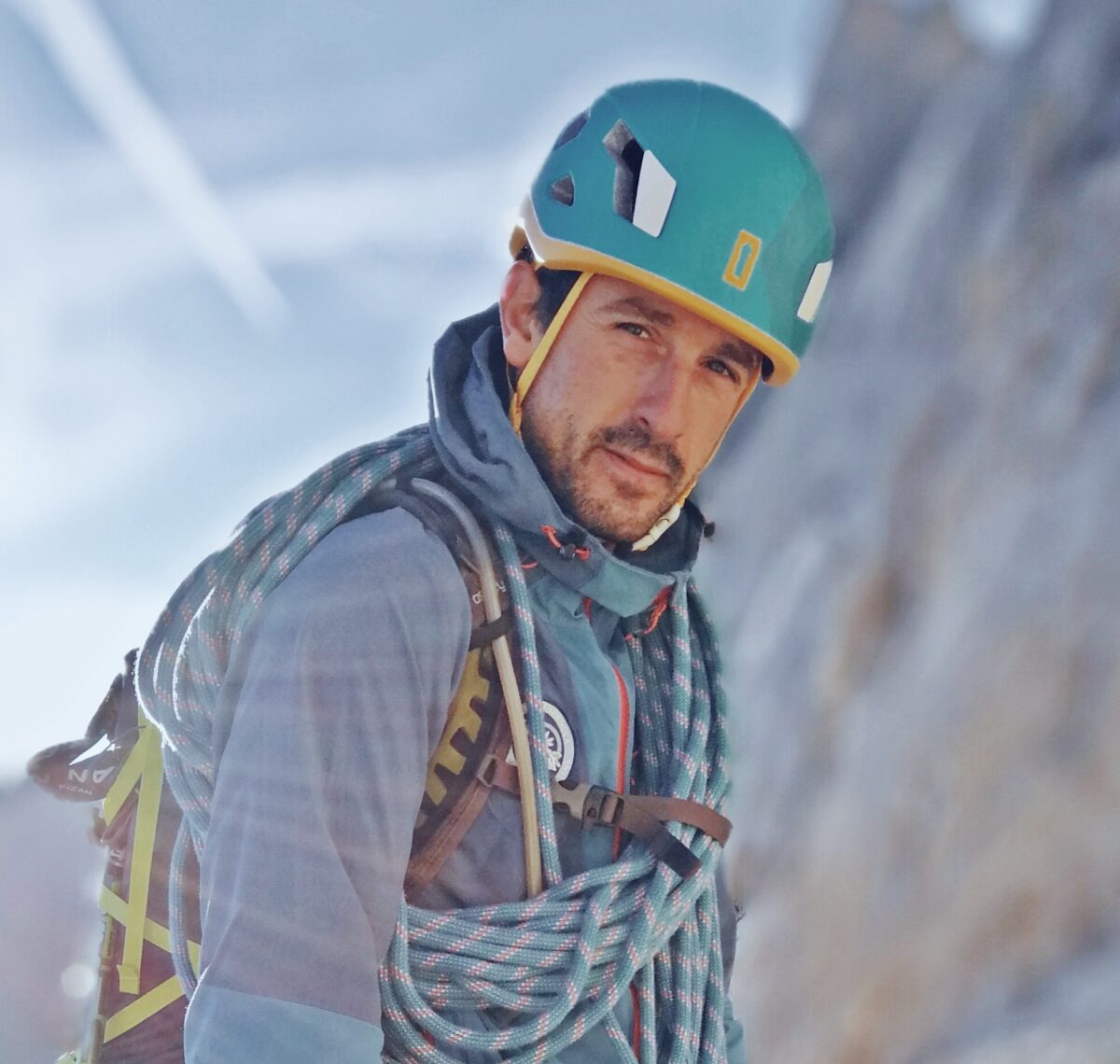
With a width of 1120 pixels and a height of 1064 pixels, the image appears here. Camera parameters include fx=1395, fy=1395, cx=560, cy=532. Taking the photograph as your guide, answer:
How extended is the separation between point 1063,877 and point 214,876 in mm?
15714

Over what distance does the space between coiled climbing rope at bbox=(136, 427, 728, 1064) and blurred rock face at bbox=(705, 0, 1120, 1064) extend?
35.9 ft

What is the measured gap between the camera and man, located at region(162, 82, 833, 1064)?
231 centimetres

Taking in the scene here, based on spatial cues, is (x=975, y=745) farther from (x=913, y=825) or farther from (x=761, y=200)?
(x=761, y=200)

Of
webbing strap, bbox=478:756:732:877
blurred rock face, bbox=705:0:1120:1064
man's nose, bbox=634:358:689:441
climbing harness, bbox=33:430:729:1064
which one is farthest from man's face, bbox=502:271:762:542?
blurred rock face, bbox=705:0:1120:1064

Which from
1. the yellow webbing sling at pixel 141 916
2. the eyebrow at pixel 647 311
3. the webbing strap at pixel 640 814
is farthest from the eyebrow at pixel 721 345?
the yellow webbing sling at pixel 141 916

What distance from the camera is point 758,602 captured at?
21.6 metres

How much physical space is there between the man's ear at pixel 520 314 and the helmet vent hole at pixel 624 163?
0.93 feet

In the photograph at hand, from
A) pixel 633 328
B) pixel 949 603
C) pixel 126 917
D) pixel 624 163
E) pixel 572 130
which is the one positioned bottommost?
pixel 126 917

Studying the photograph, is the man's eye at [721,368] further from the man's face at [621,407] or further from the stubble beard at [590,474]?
the stubble beard at [590,474]

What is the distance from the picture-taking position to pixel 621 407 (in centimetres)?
291

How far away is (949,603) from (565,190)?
17167 mm

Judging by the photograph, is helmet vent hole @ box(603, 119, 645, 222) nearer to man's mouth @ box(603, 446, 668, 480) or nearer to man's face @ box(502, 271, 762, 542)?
man's face @ box(502, 271, 762, 542)

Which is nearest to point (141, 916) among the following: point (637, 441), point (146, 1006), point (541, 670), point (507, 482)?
point (146, 1006)

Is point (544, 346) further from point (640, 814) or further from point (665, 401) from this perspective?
point (640, 814)
